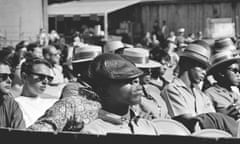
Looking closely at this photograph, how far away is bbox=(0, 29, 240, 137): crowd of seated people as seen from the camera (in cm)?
474

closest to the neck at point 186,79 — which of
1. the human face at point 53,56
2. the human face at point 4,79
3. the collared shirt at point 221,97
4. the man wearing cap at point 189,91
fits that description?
the man wearing cap at point 189,91

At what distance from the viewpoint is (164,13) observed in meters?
35.9

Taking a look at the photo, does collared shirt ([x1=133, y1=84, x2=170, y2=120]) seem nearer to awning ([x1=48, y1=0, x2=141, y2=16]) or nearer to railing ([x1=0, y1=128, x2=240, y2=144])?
railing ([x1=0, y1=128, x2=240, y2=144])

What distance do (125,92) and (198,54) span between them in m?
3.12

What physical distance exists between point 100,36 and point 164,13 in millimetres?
11333

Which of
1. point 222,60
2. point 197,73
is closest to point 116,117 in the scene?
point 197,73

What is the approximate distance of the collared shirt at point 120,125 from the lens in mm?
4605

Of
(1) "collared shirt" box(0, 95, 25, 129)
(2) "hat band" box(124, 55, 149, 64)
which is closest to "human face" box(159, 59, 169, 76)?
(2) "hat band" box(124, 55, 149, 64)

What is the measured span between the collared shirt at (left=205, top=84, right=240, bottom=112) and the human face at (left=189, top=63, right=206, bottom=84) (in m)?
0.46

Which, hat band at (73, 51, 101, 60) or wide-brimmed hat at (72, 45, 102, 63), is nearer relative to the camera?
wide-brimmed hat at (72, 45, 102, 63)

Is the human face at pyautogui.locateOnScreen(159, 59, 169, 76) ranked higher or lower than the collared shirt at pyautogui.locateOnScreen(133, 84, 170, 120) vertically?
higher

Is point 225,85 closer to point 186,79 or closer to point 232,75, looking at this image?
point 232,75

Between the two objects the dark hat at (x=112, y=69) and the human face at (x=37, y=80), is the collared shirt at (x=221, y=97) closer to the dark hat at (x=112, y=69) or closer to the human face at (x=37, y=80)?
the human face at (x=37, y=80)

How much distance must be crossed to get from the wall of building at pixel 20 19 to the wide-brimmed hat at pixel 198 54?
23.2ft
